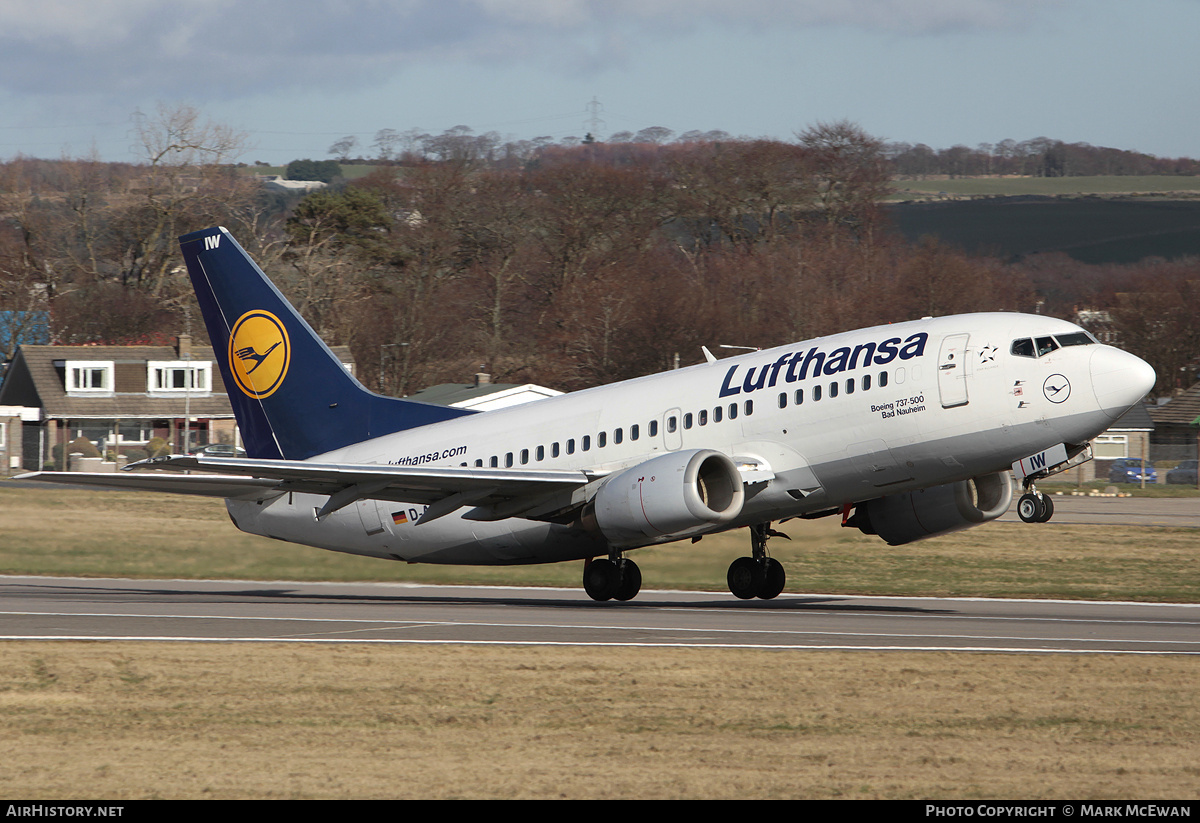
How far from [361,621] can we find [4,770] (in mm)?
11032

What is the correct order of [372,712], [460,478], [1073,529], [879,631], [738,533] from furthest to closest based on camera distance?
1. [1073,529]
2. [738,533]
3. [460,478]
4. [879,631]
5. [372,712]

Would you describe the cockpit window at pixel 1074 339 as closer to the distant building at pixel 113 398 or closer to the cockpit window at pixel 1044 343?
the cockpit window at pixel 1044 343

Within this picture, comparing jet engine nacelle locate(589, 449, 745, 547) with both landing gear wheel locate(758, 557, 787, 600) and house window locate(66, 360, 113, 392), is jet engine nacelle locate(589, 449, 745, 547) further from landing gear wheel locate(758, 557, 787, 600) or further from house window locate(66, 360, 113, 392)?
house window locate(66, 360, 113, 392)

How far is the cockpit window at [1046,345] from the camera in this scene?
74.1 ft

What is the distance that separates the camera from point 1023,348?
74.4ft

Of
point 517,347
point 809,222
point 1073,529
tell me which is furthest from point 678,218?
point 1073,529

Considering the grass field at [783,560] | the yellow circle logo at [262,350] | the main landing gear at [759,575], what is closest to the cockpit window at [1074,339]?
the grass field at [783,560]

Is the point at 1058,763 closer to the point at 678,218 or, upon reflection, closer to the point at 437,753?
the point at 437,753

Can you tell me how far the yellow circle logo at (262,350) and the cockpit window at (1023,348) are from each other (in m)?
15.3

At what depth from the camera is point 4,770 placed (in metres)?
11.9

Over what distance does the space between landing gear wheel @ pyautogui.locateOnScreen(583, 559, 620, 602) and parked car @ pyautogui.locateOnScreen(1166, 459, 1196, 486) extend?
195 ft

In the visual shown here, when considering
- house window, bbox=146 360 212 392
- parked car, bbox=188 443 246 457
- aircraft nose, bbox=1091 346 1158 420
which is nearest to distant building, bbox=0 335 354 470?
house window, bbox=146 360 212 392

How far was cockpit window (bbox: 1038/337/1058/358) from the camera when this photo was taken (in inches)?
889

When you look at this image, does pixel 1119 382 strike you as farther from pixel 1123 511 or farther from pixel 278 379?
pixel 1123 511
